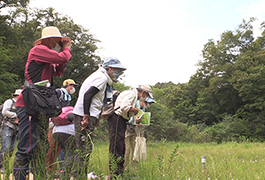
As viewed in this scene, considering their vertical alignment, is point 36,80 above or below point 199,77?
below

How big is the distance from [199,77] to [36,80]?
124 feet

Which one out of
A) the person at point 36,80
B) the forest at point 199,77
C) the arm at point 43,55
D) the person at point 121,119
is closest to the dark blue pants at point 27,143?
the person at point 36,80

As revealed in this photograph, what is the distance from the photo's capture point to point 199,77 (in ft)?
128

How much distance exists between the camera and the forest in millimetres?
20281

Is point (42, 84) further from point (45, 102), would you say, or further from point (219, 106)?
point (219, 106)

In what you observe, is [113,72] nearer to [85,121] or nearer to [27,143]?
[85,121]

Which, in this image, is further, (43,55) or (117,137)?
(117,137)

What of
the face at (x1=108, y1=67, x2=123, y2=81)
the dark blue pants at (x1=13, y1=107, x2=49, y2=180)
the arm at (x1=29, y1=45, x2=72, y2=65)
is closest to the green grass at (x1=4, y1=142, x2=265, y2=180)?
the dark blue pants at (x1=13, y1=107, x2=49, y2=180)

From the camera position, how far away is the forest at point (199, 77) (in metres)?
20.3

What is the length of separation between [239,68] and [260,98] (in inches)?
170

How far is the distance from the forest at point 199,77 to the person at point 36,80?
35.9ft

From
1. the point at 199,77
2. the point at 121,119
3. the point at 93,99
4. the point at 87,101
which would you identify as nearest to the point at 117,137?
the point at 121,119

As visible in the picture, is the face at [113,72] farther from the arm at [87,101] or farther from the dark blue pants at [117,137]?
the dark blue pants at [117,137]

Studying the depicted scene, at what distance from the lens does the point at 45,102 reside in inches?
106
